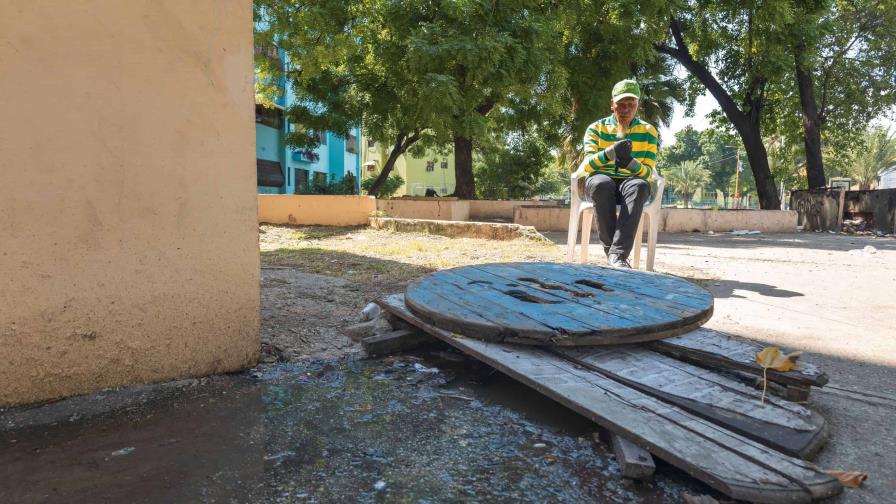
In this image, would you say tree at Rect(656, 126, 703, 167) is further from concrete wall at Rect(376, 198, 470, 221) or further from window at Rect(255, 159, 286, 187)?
concrete wall at Rect(376, 198, 470, 221)

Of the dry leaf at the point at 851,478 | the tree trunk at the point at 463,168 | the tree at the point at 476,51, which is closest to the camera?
the dry leaf at the point at 851,478

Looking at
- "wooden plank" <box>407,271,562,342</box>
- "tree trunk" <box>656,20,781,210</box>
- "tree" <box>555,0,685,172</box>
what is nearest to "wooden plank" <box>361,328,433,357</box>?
"wooden plank" <box>407,271,562,342</box>

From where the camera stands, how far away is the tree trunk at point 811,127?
46.3 ft

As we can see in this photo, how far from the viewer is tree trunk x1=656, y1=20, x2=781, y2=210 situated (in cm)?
1435

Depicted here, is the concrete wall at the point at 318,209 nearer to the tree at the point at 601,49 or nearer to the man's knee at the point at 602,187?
the tree at the point at 601,49

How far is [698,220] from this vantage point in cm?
1210

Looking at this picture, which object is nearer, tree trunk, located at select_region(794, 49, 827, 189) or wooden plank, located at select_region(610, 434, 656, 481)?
wooden plank, located at select_region(610, 434, 656, 481)

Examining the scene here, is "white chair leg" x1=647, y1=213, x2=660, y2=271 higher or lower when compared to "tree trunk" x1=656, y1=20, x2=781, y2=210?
lower

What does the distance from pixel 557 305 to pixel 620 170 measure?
6.94 feet

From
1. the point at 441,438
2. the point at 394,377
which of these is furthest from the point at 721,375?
the point at 394,377

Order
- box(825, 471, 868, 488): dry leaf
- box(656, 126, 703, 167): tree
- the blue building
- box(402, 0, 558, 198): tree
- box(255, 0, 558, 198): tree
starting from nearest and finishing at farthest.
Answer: box(825, 471, 868, 488): dry leaf < box(402, 0, 558, 198): tree < box(255, 0, 558, 198): tree < the blue building < box(656, 126, 703, 167): tree

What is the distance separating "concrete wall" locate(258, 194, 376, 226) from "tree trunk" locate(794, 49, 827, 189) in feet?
39.2

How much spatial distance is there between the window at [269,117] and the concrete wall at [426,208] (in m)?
12.7

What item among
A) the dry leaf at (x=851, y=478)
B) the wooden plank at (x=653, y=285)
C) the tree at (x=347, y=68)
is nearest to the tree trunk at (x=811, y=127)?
the tree at (x=347, y=68)
